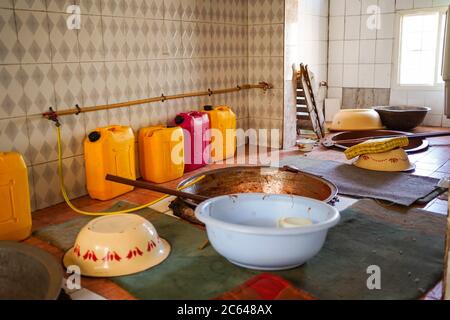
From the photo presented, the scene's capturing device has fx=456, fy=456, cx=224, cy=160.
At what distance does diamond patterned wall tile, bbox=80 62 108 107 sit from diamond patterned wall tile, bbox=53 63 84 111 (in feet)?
0.15

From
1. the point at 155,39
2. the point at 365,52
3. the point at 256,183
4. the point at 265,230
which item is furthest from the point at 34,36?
the point at 365,52

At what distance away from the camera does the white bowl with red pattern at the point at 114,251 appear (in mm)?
2400

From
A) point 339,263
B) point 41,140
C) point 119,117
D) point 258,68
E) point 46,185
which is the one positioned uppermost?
point 258,68

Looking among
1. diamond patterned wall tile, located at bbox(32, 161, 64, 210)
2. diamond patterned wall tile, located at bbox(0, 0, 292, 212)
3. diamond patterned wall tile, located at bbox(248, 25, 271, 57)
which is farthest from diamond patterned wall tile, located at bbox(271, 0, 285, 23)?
diamond patterned wall tile, located at bbox(32, 161, 64, 210)

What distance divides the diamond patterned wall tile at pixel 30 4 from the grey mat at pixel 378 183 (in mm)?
2608

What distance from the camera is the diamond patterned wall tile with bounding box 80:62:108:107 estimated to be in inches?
145

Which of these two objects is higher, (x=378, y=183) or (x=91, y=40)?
(x=91, y=40)

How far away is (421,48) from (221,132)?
3334 millimetres

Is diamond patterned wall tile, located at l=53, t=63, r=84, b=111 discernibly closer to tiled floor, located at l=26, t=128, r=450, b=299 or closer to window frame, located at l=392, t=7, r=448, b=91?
tiled floor, located at l=26, t=128, r=450, b=299

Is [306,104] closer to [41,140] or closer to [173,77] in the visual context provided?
[173,77]

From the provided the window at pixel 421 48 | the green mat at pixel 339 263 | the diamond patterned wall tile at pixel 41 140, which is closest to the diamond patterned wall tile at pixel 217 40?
the diamond patterned wall tile at pixel 41 140

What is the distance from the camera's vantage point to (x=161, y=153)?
398cm
